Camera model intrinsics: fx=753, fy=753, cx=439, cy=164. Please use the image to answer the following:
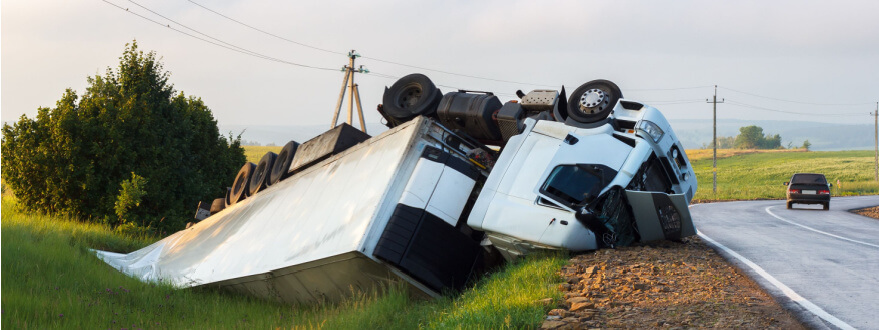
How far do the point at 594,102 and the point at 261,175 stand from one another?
6708 millimetres

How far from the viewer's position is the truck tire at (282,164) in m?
13.1

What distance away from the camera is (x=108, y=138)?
21.2 metres

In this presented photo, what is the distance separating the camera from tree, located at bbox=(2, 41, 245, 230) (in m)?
20.8

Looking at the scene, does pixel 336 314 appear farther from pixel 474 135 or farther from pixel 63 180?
pixel 63 180

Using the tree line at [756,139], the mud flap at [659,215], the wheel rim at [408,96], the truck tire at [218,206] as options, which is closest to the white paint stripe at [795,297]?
the mud flap at [659,215]

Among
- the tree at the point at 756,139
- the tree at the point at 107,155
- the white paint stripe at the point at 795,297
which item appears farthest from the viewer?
the tree at the point at 756,139

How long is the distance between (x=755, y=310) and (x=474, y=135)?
584 cm

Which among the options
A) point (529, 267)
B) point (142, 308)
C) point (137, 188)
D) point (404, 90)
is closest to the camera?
point (529, 267)

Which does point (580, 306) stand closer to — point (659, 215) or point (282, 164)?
point (659, 215)

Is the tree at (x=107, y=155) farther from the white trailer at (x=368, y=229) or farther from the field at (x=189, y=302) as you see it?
the white trailer at (x=368, y=229)

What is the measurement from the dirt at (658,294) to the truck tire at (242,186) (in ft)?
25.6

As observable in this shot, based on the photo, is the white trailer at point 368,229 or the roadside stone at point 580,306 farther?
the white trailer at point 368,229

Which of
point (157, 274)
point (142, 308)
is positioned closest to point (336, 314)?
point (142, 308)

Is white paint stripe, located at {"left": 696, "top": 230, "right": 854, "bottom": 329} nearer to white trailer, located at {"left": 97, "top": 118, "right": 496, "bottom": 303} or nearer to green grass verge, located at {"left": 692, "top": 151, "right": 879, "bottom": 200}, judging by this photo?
white trailer, located at {"left": 97, "top": 118, "right": 496, "bottom": 303}
